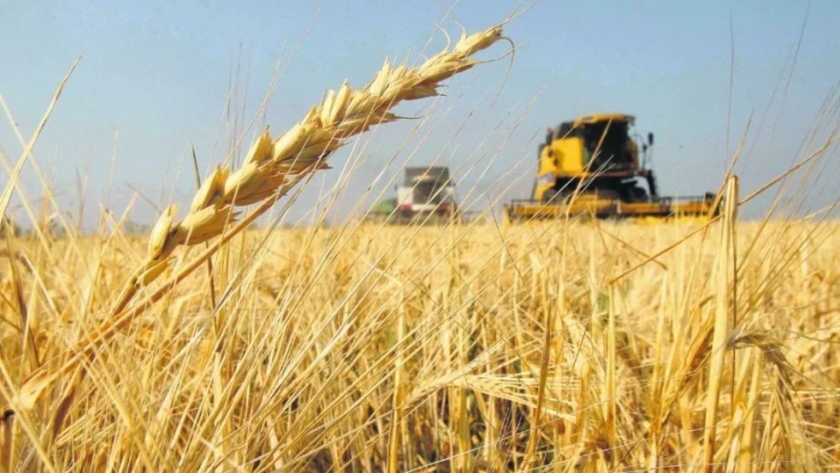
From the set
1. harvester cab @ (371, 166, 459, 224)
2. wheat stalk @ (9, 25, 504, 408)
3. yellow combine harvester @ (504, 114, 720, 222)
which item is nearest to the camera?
wheat stalk @ (9, 25, 504, 408)

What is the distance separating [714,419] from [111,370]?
0.57m

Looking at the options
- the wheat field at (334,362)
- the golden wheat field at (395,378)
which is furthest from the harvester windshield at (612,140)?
the wheat field at (334,362)

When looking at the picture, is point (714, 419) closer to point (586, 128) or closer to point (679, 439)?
point (679, 439)

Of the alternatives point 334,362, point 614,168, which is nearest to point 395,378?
point 334,362

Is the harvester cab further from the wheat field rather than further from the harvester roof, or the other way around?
the harvester roof

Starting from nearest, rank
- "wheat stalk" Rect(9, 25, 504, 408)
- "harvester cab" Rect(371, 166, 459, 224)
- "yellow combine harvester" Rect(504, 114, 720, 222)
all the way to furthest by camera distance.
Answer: "wheat stalk" Rect(9, 25, 504, 408)
"harvester cab" Rect(371, 166, 459, 224)
"yellow combine harvester" Rect(504, 114, 720, 222)

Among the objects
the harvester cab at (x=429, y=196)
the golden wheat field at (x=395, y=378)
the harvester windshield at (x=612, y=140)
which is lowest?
the golden wheat field at (x=395, y=378)

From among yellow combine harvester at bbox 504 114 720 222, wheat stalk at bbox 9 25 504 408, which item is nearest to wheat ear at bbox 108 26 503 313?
wheat stalk at bbox 9 25 504 408

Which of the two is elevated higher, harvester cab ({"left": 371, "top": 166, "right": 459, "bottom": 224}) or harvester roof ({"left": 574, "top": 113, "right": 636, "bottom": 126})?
harvester roof ({"left": 574, "top": 113, "right": 636, "bottom": 126})

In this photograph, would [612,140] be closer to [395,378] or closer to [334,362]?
[395,378]

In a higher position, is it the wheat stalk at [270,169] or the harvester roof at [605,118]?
the harvester roof at [605,118]

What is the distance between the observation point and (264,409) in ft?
1.69

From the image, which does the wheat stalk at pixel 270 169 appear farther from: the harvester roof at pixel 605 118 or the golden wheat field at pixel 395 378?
the harvester roof at pixel 605 118

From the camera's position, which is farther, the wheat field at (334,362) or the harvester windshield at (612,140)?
the harvester windshield at (612,140)
